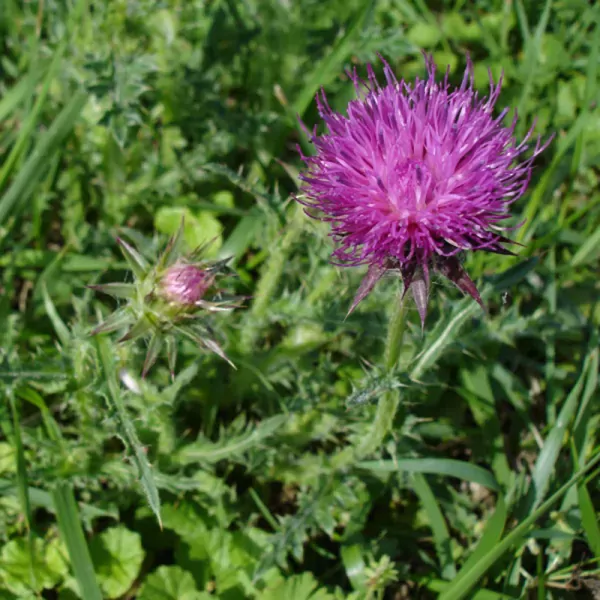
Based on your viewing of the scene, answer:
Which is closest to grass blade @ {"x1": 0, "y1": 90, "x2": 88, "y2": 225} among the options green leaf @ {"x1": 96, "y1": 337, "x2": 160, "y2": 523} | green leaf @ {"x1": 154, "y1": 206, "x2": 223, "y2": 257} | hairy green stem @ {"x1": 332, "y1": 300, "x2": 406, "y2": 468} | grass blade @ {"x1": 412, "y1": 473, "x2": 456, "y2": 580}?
green leaf @ {"x1": 154, "y1": 206, "x2": 223, "y2": 257}

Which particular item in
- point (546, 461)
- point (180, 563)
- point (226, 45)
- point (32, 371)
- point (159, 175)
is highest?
point (226, 45)

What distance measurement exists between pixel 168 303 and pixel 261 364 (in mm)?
1078

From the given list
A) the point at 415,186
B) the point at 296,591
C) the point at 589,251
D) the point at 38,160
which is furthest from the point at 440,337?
the point at 38,160

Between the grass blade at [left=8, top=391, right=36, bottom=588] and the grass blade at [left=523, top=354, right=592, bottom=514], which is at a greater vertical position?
the grass blade at [left=8, top=391, right=36, bottom=588]

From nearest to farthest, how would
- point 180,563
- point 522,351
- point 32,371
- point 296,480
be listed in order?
point 32,371, point 180,563, point 296,480, point 522,351

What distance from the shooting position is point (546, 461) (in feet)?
11.6

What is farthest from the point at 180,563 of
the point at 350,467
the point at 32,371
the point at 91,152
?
the point at 91,152

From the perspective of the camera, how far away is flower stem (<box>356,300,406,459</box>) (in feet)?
9.46

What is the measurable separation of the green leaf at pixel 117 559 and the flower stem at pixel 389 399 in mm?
1149

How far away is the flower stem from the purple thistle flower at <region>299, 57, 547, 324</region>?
0.23 meters

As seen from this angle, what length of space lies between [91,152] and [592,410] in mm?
3420

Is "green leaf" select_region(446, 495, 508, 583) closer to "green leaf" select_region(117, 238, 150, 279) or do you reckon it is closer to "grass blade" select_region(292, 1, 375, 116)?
"green leaf" select_region(117, 238, 150, 279)

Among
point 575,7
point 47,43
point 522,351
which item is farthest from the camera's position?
point 575,7

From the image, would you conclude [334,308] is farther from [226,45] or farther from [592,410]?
[226,45]
